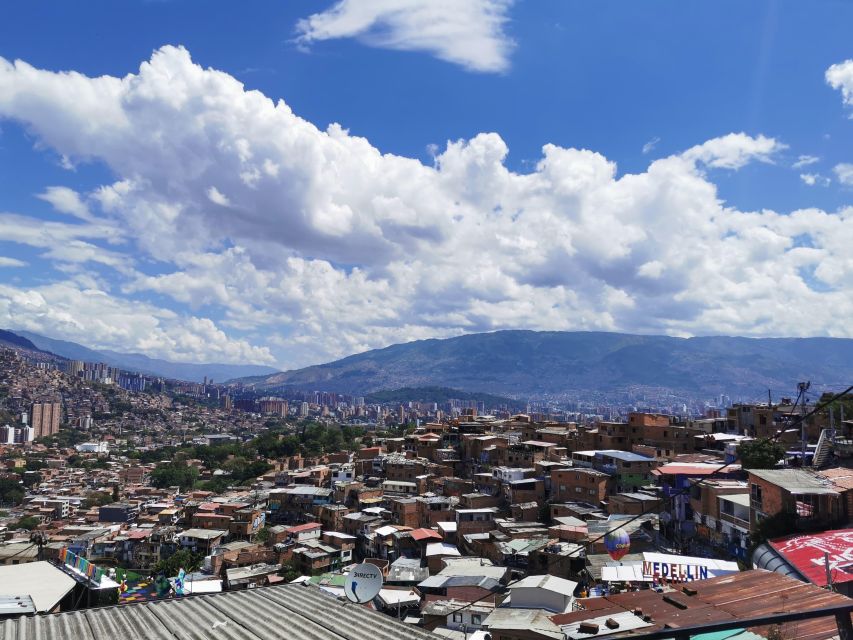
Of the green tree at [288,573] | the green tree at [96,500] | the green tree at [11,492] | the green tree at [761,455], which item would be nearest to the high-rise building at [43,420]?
the green tree at [11,492]

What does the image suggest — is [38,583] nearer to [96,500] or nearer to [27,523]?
[27,523]

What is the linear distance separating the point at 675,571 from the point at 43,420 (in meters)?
131

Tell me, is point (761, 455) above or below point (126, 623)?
below

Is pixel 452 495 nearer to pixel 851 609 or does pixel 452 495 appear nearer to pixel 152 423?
A: pixel 851 609

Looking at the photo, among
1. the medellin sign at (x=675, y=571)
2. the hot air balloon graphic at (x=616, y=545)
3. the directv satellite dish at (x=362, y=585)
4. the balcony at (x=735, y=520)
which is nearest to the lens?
the directv satellite dish at (x=362, y=585)

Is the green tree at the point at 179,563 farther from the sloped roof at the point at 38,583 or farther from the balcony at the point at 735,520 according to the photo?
the balcony at the point at 735,520

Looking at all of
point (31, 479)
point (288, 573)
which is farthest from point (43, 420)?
point (288, 573)

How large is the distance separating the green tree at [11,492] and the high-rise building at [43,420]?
5737 cm

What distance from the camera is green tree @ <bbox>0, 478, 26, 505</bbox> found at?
6053cm

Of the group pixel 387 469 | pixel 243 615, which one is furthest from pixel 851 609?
pixel 387 469

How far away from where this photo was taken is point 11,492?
202 feet

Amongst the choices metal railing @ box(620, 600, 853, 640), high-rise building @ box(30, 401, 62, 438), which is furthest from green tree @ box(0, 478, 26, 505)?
metal railing @ box(620, 600, 853, 640)

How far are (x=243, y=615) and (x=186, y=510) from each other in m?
38.6

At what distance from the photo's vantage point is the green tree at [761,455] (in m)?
22.8
